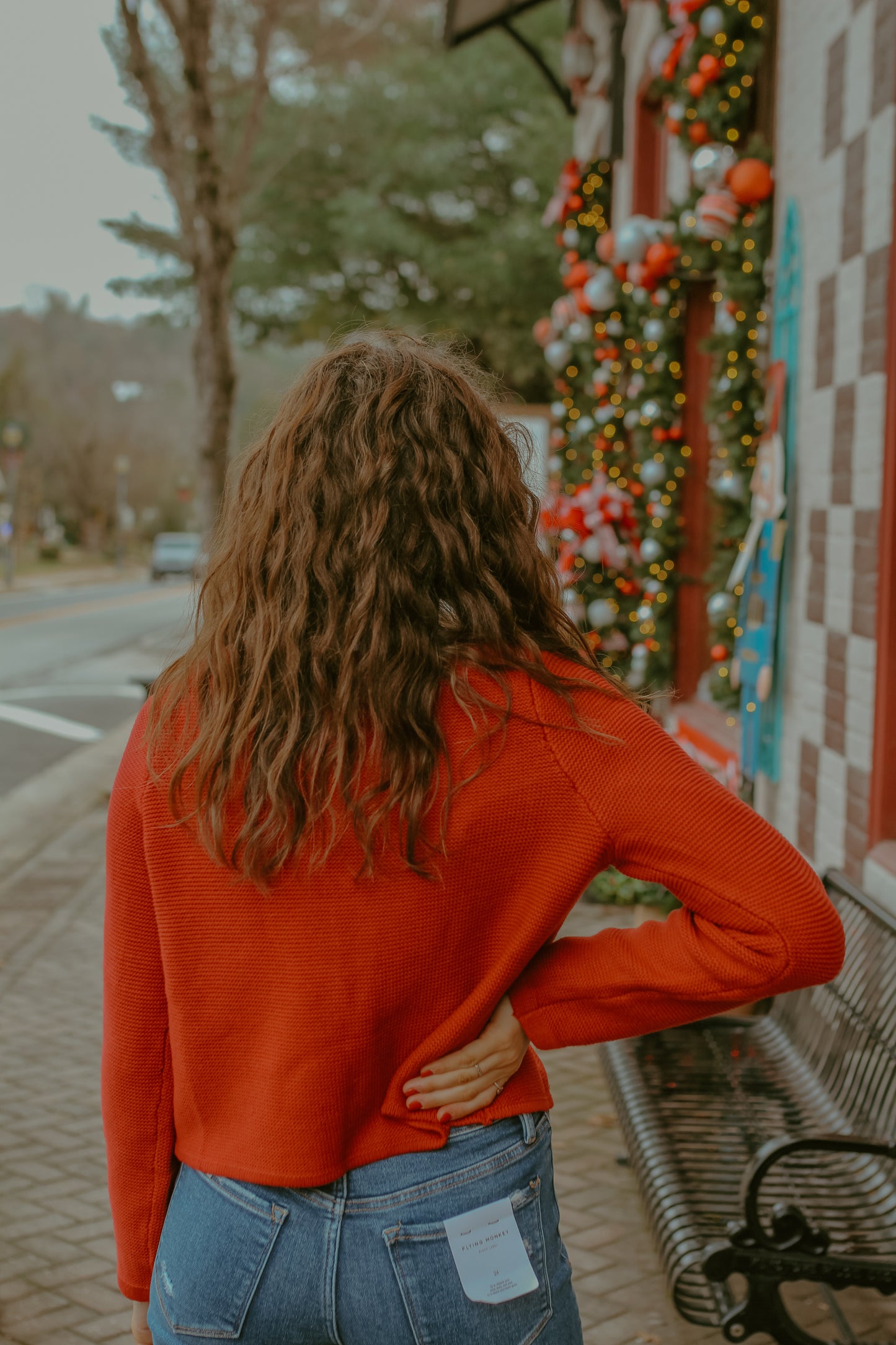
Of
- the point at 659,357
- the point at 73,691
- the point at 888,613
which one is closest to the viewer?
the point at 888,613

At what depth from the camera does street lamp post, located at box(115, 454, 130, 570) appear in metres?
62.8

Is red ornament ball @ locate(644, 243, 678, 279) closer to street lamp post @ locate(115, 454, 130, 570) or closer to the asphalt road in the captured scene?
the asphalt road

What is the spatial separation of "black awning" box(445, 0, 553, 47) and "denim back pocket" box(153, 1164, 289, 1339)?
30.3ft

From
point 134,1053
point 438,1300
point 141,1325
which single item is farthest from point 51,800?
point 438,1300

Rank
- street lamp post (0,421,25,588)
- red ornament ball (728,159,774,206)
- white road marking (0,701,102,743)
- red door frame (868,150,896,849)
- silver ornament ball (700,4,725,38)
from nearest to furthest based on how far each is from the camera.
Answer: red door frame (868,150,896,849) → red ornament ball (728,159,774,206) → silver ornament ball (700,4,725,38) → white road marking (0,701,102,743) → street lamp post (0,421,25,588)

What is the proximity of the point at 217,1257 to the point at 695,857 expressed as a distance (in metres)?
0.68

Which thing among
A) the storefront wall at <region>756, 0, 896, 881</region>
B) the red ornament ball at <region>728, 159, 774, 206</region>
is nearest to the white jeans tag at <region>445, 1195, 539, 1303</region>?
the storefront wall at <region>756, 0, 896, 881</region>

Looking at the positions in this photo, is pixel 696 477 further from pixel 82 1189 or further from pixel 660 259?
pixel 82 1189

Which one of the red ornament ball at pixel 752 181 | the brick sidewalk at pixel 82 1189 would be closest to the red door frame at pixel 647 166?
the red ornament ball at pixel 752 181

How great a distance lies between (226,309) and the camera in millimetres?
11844

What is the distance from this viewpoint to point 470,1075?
1435mm

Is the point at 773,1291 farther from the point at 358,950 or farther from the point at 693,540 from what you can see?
the point at 693,540

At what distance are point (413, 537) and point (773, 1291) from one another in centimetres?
192

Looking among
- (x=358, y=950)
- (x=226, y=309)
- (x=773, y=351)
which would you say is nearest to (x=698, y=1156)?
(x=358, y=950)
